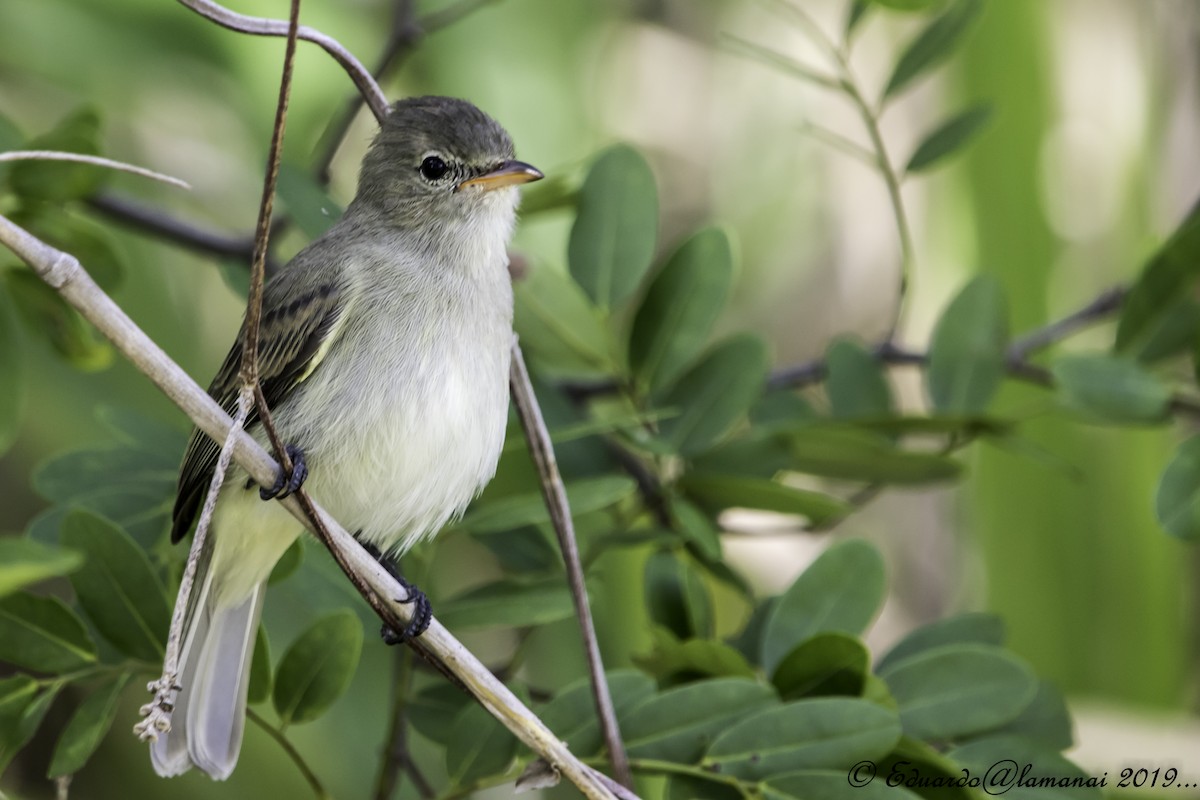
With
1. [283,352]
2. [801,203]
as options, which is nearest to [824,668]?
[283,352]

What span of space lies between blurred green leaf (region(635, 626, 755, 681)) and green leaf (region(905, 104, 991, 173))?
123 centimetres

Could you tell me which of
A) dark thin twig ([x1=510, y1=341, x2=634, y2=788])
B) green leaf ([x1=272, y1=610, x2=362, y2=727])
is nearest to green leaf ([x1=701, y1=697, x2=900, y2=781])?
dark thin twig ([x1=510, y1=341, x2=634, y2=788])

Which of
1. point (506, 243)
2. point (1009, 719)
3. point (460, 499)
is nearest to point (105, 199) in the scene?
point (506, 243)

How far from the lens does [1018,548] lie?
14.1 feet

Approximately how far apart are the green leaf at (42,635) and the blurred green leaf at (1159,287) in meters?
2.19

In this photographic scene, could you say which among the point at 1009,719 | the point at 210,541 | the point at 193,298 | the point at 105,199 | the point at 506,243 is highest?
the point at 193,298

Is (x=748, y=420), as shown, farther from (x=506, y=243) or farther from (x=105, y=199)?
(x=105, y=199)

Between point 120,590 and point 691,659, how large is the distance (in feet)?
3.24

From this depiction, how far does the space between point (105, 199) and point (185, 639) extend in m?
1.19

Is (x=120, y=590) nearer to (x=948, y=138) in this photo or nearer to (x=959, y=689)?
(x=959, y=689)

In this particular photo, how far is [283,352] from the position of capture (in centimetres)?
264

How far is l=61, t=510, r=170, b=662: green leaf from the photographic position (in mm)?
2297

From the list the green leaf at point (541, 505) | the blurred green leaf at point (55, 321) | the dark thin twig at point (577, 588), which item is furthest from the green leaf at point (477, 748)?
the blurred green leaf at point (55, 321)

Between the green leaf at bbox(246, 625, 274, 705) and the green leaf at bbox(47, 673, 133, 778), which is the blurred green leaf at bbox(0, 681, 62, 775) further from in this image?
the green leaf at bbox(246, 625, 274, 705)
